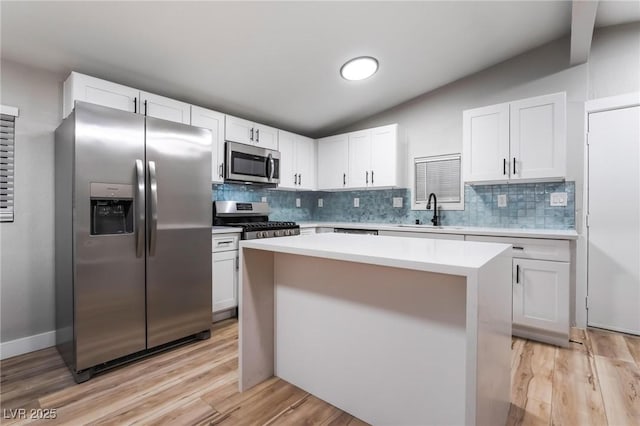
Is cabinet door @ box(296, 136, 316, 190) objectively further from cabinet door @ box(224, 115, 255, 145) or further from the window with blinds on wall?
the window with blinds on wall

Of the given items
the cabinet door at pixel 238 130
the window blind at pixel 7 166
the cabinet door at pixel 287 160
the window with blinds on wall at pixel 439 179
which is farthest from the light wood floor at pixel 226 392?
the cabinet door at pixel 287 160

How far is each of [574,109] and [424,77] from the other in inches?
56.4

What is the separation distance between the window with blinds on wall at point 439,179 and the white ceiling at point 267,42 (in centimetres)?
89

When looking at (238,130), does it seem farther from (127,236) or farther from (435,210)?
(435,210)

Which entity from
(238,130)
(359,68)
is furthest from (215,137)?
(359,68)

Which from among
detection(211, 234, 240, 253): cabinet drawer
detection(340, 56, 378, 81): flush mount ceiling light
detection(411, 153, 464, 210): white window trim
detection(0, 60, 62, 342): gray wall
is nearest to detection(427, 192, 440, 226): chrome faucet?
detection(411, 153, 464, 210): white window trim

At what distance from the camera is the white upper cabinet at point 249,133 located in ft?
11.1

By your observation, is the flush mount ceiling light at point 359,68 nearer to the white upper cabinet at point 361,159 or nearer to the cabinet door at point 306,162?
the white upper cabinet at point 361,159

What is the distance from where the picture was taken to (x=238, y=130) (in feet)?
11.4

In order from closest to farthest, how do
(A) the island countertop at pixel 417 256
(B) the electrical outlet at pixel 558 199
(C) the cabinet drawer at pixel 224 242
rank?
(A) the island countertop at pixel 417 256, (C) the cabinet drawer at pixel 224 242, (B) the electrical outlet at pixel 558 199

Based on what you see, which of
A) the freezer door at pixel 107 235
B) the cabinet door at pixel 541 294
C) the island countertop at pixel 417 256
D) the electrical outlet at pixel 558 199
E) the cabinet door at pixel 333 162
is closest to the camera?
the island countertop at pixel 417 256

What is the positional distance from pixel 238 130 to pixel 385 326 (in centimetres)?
271

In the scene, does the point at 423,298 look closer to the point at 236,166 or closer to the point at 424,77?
the point at 236,166

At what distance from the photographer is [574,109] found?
2967 mm
